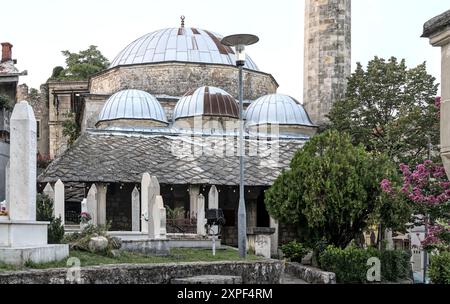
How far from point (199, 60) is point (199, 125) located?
5.78 metres

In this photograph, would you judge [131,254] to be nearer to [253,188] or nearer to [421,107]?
[253,188]

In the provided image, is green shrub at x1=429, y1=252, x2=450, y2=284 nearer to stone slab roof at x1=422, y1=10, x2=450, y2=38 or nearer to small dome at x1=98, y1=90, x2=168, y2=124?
stone slab roof at x1=422, y1=10, x2=450, y2=38

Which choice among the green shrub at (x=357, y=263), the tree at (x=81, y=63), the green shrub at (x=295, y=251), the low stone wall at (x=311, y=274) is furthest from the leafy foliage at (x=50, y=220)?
the tree at (x=81, y=63)

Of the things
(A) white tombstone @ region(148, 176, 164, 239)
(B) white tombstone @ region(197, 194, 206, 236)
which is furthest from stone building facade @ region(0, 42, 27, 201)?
(A) white tombstone @ region(148, 176, 164, 239)

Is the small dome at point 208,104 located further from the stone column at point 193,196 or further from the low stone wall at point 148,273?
the low stone wall at point 148,273

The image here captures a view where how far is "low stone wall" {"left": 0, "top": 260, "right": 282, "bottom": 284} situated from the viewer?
1077cm

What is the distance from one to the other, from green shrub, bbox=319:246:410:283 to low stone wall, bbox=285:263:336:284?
0.66 metres

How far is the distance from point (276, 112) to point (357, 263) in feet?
50.1

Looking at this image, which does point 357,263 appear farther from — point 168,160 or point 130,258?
point 168,160

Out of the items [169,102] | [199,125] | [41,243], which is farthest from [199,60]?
[41,243]

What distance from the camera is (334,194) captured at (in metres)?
21.3

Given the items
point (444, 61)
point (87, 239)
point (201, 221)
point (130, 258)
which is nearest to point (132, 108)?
point (201, 221)

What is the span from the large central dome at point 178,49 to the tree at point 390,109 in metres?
8.87

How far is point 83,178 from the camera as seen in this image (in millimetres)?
25719
